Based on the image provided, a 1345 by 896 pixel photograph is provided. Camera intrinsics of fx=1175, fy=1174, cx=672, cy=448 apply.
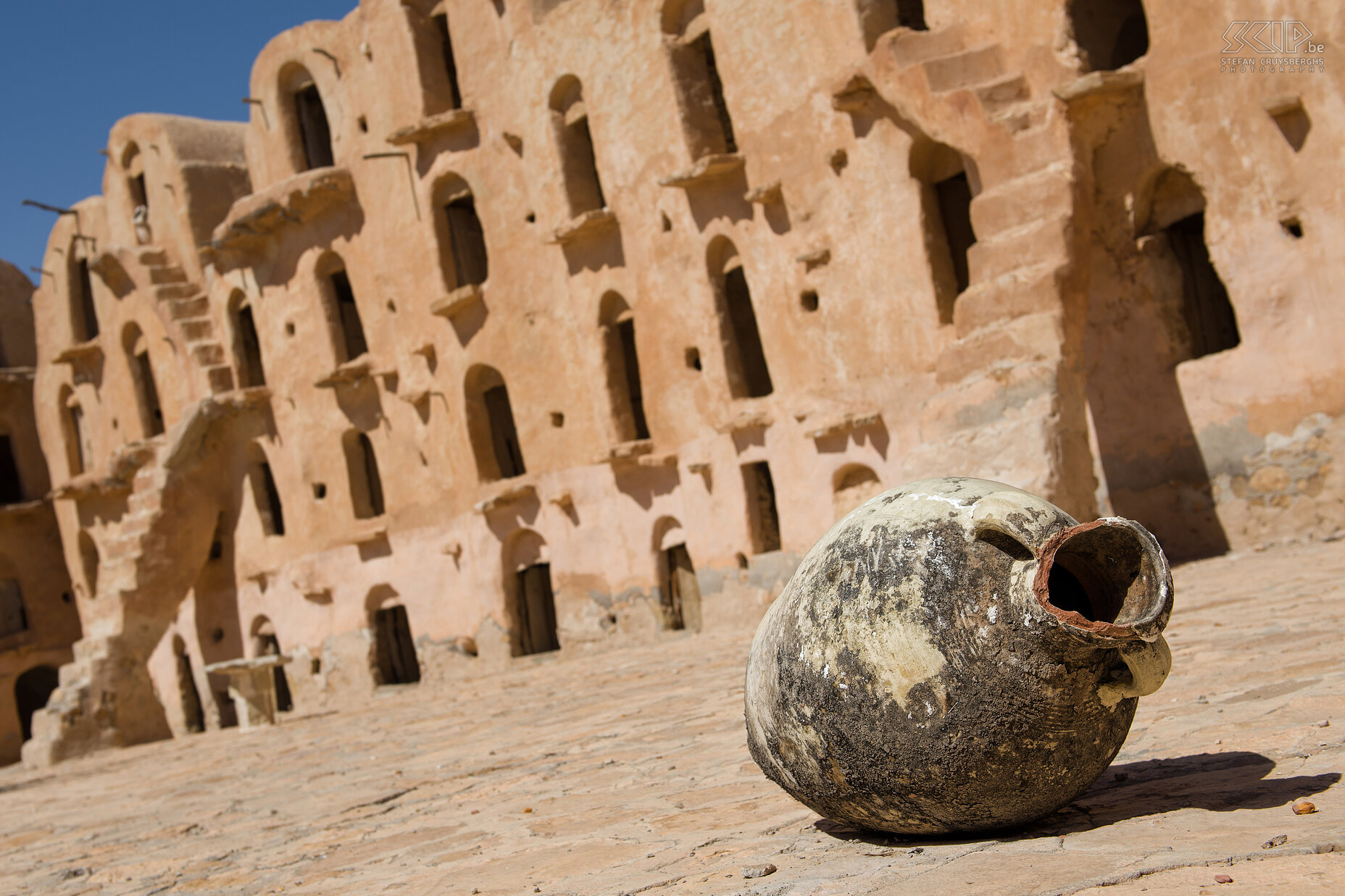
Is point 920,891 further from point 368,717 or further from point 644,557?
point 644,557

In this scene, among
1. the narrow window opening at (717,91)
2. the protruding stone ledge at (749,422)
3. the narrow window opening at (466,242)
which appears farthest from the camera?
the narrow window opening at (466,242)

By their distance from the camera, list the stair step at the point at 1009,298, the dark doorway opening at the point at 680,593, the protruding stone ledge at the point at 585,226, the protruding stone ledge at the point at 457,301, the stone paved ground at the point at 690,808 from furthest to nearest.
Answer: the protruding stone ledge at the point at 457,301, the dark doorway opening at the point at 680,593, the protruding stone ledge at the point at 585,226, the stair step at the point at 1009,298, the stone paved ground at the point at 690,808

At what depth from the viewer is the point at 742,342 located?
16.1 metres

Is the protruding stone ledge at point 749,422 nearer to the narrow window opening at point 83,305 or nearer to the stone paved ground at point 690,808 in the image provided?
the stone paved ground at point 690,808

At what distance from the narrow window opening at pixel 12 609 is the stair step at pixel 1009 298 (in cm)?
2418

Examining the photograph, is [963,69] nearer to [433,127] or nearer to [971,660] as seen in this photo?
[433,127]

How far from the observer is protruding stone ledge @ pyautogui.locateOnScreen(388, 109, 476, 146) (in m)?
17.2

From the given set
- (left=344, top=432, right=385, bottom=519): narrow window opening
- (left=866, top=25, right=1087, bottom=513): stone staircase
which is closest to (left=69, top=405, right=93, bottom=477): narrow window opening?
(left=344, top=432, right=385, bottom=519): narrow window opening

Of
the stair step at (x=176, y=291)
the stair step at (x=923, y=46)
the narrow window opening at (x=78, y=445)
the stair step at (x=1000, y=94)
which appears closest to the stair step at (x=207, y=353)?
the stair step at (x=176, y=291)

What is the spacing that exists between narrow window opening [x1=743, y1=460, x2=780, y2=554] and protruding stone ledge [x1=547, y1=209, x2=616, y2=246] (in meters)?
3.86

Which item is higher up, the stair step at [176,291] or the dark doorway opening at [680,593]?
the stair step at [176,291]

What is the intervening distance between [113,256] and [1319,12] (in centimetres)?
2106

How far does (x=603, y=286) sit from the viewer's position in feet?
52.6

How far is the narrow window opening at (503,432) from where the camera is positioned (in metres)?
18.5
